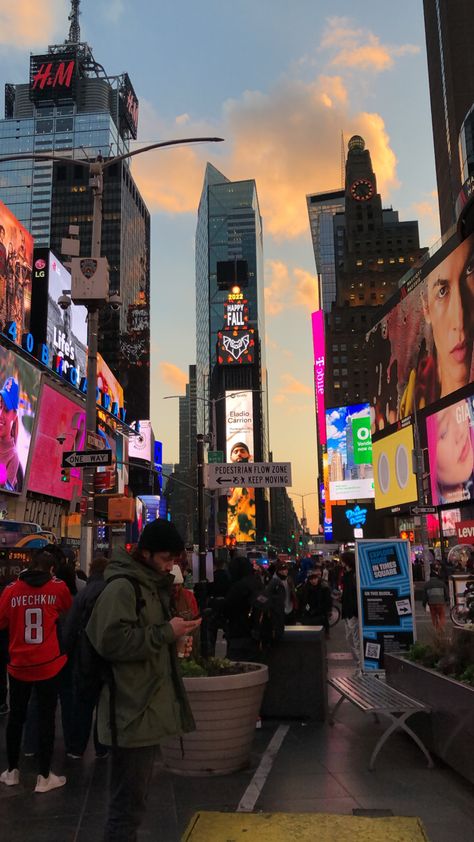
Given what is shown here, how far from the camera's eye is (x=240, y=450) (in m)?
131

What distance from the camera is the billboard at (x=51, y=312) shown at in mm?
52531

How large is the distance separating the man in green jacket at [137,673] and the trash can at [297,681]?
15.3ft

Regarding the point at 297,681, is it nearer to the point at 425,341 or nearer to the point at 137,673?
the point at 137,673

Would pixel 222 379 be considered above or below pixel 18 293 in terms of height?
above

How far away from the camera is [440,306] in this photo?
55250 mm

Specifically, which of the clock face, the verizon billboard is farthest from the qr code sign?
the clock face

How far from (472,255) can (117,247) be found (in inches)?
4761

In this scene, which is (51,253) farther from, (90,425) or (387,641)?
(387,641)

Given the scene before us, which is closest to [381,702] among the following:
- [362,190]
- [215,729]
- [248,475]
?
[215,729]

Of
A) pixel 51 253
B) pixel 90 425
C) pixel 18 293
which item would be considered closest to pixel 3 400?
pixel 18 293

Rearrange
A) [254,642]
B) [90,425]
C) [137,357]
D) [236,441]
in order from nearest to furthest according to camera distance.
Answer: [254,642]
[90,425]
[236,441]
[137,357]

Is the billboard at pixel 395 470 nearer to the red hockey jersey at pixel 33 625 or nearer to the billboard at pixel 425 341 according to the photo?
the billboard at pixel 425 341

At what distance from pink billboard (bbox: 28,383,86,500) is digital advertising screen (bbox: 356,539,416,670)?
3464 cm

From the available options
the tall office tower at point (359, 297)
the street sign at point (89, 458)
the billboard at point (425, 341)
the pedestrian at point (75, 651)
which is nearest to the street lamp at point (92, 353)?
the street sign at point (89, 458)
